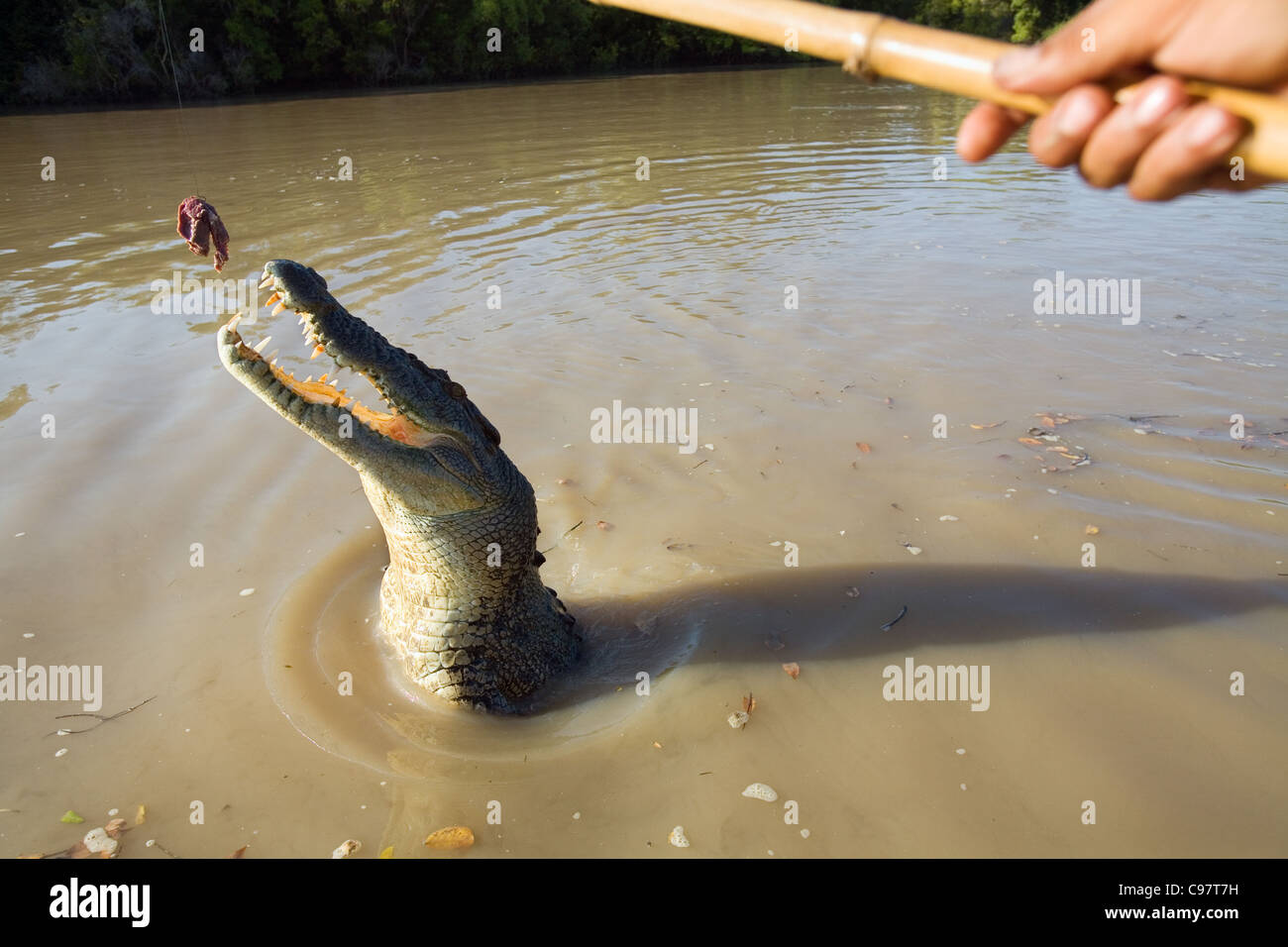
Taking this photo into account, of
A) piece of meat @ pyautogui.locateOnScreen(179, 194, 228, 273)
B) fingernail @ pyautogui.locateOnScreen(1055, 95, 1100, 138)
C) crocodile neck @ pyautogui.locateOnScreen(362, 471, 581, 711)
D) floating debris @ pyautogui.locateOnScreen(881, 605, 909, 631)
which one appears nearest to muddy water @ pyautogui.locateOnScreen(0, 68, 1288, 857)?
floating debris @ pyautogui.locateOnScreen(881, 605, 909, 631)

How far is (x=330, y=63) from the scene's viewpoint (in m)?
28.4

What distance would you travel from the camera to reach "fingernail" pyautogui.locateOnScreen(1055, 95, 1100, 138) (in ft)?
4.18

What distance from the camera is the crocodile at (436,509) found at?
2871 mm

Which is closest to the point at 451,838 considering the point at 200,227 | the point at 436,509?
the point at 436,509

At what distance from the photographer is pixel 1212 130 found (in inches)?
45.9

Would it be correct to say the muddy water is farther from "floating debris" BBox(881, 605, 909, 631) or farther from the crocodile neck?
the crocodile neck

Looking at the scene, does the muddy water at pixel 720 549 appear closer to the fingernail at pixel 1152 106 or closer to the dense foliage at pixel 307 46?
the fingernail at pixel 1152 106

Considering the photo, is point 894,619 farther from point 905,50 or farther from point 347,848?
point 905,50

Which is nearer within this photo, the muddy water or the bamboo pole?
the bamboo pole

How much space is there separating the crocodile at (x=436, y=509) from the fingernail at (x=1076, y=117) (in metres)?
2.24

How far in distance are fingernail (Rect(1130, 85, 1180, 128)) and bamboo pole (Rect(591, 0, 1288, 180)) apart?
0.08 feet

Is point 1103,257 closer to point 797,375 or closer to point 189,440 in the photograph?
point 797,375

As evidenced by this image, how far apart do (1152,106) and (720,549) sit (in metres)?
3.40

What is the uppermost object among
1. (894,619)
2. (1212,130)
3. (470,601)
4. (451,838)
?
(1212,130)
